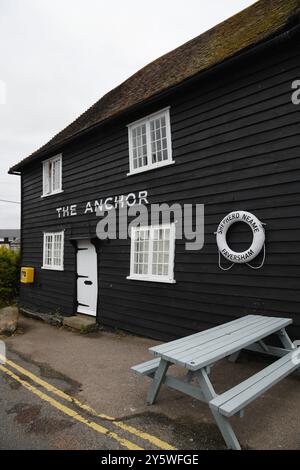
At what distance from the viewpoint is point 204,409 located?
4148 millimetres

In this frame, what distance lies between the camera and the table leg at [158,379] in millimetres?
3914

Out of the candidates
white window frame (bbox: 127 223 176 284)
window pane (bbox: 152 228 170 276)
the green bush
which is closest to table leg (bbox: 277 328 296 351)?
white window frame (bbox: 127 223 176 284)

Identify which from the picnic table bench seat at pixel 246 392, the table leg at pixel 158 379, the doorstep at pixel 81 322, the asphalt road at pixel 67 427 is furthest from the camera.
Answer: the doorstep at pixel 81 322

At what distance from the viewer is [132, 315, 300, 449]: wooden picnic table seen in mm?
3180

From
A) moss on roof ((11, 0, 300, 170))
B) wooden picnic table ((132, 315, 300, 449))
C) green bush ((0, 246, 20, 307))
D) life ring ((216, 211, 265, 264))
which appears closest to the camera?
wooden picnic table ((132, 315, 300, 449))

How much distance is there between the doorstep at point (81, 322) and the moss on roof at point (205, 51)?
5681 millimetres

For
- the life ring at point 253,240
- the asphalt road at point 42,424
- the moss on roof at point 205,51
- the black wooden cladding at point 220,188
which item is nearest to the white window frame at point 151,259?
the black wooden cladding at point 220,188

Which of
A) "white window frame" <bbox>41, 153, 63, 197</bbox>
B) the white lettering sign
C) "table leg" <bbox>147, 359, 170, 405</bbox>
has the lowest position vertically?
"table leg" <bbox>147, 359, 170, 405</bbox>

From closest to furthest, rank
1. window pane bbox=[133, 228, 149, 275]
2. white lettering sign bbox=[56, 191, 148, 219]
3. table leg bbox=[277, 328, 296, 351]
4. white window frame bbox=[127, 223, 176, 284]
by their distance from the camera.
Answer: table leg bbox=[277, 328, 296, 351], white window frame bbox=[127, 223, 176, 284], window pane bbox=[133, 228, 149, 275], white lettering sign bbox=[56, 191, 148, 219]

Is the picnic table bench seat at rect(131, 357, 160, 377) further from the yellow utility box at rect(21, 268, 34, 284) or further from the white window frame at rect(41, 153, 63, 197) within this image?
the yellow utility box at rect(21, 268, 34, 284)

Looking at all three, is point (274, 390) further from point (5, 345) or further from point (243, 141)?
point (5, 345)

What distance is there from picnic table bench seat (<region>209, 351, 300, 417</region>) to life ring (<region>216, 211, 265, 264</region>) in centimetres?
213

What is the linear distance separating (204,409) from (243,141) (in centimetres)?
464

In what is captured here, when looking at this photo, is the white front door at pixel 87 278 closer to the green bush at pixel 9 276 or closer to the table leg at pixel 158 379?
the green bush at pixel 9 276
